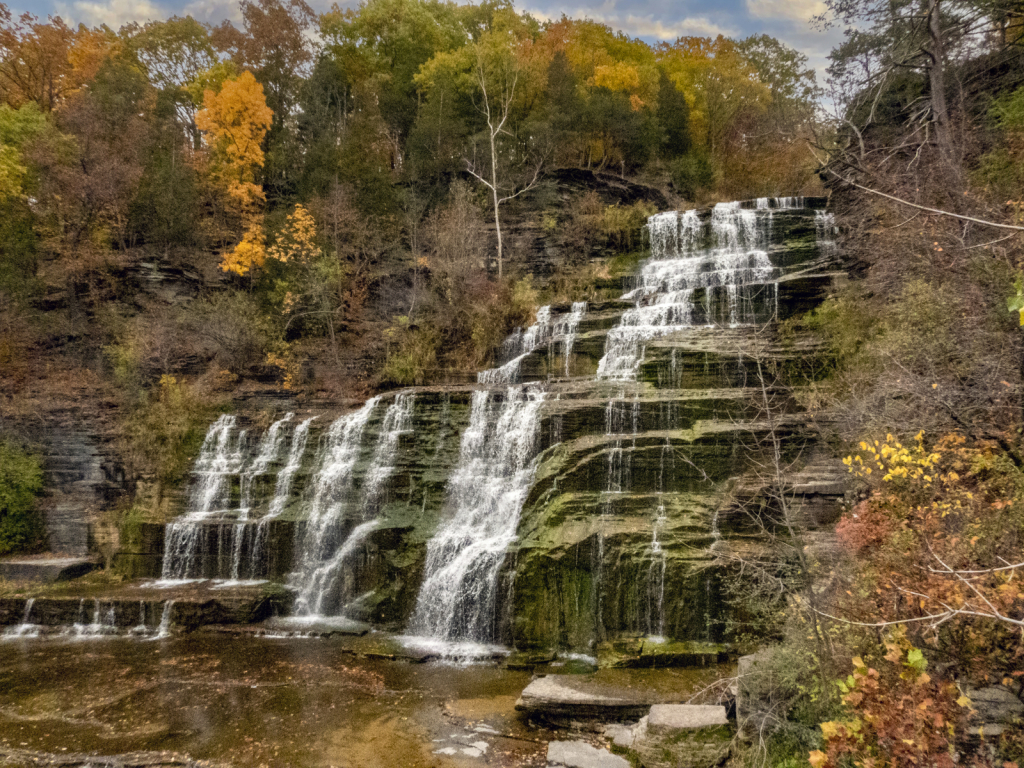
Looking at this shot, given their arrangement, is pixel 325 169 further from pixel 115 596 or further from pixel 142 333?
pixel 115 596

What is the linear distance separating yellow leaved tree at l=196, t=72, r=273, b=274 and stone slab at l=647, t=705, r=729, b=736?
931 inches

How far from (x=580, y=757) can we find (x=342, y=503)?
997 centimetres

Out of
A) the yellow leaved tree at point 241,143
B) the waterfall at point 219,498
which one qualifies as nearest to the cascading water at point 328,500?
the waterfall at point 219,498

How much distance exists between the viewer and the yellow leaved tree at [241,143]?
2586 cm

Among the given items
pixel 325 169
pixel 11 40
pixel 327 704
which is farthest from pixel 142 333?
pixel 327 704

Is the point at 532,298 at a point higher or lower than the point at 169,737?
higher

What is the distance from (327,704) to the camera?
985 centimetres

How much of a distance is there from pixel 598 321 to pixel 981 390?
11428 mm

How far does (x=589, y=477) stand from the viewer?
1283 centimetres

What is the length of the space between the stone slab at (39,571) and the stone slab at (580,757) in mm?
14539

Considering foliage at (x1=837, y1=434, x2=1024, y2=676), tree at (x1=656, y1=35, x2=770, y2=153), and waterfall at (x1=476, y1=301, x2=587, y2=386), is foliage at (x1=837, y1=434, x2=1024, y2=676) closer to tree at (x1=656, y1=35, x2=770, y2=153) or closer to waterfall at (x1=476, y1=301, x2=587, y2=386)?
waterfall at (x1=476, y1=301, x2=587, y2=386)

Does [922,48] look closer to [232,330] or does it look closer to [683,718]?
[683,718]

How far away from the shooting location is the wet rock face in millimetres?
11242

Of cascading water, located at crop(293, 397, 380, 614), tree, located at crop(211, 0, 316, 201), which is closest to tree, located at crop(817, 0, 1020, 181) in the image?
cascading water, located at crop(293, 397, 380, 614)
